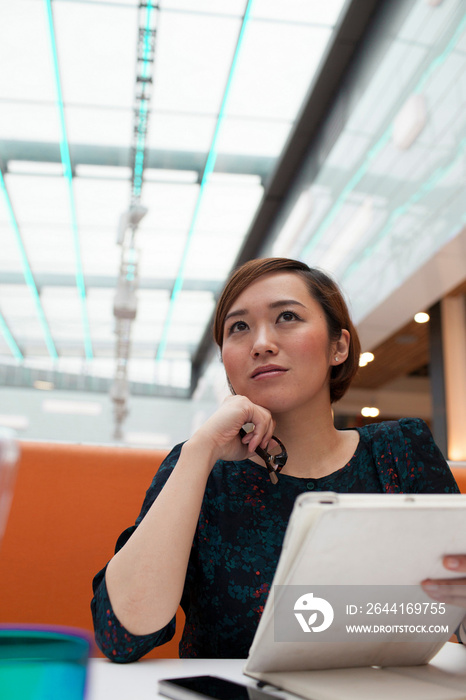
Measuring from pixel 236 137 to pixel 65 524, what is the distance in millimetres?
5110

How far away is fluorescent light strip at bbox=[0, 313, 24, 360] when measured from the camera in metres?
10.3

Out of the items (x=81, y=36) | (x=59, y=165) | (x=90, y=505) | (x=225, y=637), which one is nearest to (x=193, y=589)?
(x=225, y=637)

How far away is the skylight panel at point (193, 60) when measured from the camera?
4.61m

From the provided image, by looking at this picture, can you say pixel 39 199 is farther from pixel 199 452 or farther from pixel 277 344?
pixel 199 452

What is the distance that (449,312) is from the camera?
19.3 feet

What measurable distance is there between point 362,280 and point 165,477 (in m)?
4.87

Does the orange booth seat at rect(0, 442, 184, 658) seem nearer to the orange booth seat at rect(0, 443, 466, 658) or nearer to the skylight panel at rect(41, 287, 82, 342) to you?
the orange booth seat at rect(0, 443, 466, 658)

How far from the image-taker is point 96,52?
4.80 metres

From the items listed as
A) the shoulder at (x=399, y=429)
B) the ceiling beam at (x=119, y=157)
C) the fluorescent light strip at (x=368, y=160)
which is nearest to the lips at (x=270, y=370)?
the shoulder at (x=399, y=429)

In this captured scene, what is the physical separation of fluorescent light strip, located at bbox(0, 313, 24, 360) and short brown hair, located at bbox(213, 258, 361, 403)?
367 inches

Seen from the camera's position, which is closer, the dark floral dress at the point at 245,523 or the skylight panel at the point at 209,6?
the dark floral dress at the point at 245,523

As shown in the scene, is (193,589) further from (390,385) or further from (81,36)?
(390,385)

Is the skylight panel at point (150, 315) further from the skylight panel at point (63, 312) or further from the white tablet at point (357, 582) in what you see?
the white tablet at point (357, 582)

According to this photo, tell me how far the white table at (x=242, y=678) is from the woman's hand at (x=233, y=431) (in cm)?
35
